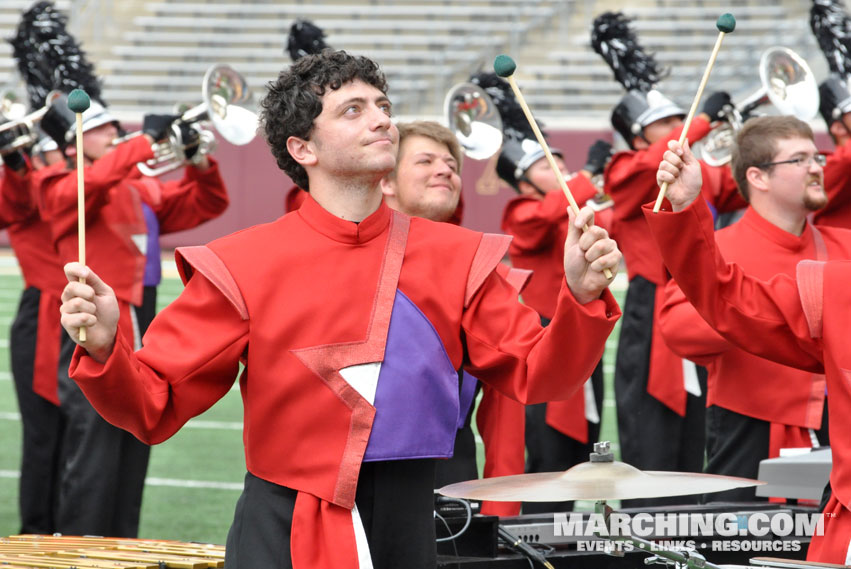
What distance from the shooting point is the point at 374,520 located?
2.45 m

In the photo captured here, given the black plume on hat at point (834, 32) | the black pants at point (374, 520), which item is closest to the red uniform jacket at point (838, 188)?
the black plume on hat at point (834, 32)

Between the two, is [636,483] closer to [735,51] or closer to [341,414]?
[341,414]

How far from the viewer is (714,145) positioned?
6.24m

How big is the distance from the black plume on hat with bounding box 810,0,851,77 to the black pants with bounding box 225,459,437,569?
12.9 feet

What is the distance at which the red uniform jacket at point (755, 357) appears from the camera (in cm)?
384

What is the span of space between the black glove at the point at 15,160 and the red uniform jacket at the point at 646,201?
2671mm

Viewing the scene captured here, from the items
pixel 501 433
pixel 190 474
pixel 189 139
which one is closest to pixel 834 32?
pixel 501 433

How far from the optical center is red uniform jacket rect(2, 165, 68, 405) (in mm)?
5879

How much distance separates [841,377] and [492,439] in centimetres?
168

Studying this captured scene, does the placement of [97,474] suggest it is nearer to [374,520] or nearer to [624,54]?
[374,520]

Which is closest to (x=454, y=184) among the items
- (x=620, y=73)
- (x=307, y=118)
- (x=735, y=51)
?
(x=307, y=118)

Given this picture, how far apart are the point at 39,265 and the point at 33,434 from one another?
2.46ft

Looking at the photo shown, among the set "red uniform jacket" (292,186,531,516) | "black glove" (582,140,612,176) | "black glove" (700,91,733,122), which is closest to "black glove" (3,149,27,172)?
"black glove" (582,140,612,176)

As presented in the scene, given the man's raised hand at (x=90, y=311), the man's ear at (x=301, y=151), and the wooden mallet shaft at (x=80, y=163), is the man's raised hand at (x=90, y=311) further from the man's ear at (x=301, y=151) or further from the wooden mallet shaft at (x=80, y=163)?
the man's ear at (x=301, y=151)
